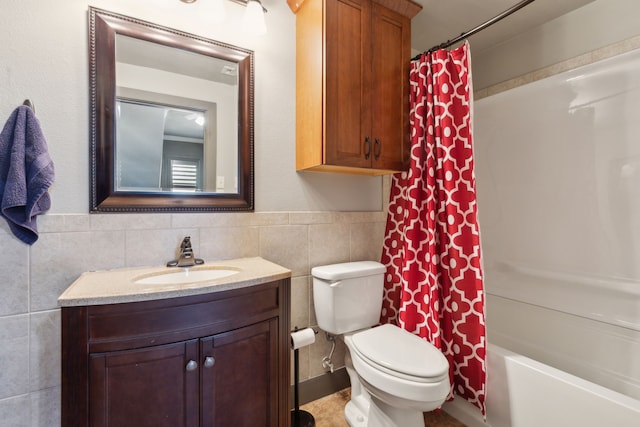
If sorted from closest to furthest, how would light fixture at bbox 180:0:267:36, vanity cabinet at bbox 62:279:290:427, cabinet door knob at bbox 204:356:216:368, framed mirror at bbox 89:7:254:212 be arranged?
vanity cabinet at bbox 62:279:290:427
cabinet door knob at bbox 204:356:216:368
framed mirror at bbox 89:7:254:212
light fixture at bbox 180:0:267:36

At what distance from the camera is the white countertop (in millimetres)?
822

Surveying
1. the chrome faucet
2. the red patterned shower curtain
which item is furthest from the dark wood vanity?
the red patterned shower curtain

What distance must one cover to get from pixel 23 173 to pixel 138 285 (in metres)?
0.59

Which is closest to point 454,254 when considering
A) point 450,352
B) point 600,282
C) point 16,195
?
point 450,352

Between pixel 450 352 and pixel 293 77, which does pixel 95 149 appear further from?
pixel 450 352

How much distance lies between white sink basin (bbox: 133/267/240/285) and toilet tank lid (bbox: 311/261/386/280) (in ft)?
1.57

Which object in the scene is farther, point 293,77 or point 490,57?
point 490,57

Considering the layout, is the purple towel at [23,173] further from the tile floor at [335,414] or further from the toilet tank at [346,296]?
the tile floor at [335,414]

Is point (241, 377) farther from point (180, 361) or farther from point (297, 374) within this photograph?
point (297, 374)

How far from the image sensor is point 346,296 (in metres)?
1.52

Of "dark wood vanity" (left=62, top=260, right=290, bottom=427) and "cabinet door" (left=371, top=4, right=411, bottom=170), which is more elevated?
"cabinet door" (left=371, top=4, right=411, bottom=170)

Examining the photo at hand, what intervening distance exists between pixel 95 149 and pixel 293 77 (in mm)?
1035

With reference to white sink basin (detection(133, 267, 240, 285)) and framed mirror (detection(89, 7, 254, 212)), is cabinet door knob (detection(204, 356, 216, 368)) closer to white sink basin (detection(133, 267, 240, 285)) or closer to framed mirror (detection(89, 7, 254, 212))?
white sink basin (detection(133, 267, 240, 285))

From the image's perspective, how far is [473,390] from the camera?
4.57 feet
